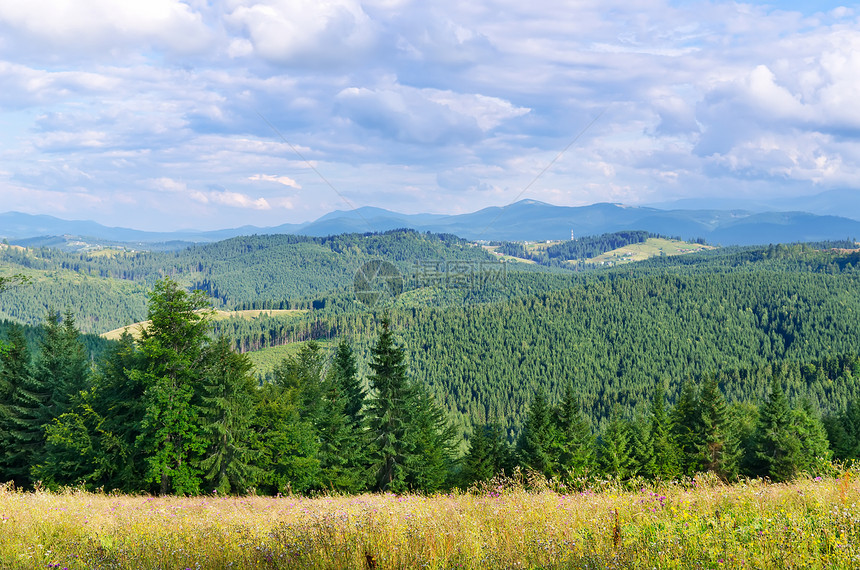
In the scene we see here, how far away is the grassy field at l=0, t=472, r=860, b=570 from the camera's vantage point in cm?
703

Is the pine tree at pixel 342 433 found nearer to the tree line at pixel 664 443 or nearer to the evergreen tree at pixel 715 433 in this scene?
the tree line at pixel 664 443

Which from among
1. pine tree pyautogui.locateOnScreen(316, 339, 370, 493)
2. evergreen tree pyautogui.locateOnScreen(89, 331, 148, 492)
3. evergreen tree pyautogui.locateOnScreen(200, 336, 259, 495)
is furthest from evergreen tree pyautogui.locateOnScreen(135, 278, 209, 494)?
pine tree pyautogui.locateOnScreen(316, 339, 370, 493)

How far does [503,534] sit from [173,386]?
23.9m

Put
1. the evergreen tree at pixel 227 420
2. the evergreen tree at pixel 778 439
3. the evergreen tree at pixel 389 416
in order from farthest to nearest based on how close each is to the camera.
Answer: the evergreen tree at pixel 778 439, the evergreen tree at pixel 389 416, the evergreen tree at pixel 227 420

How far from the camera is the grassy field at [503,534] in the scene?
7.03 m

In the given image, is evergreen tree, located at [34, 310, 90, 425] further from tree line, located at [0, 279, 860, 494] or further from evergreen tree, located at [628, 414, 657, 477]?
evergreen tree, located at [628, 414, 657, 477]

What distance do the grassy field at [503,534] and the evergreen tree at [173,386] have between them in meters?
16.4

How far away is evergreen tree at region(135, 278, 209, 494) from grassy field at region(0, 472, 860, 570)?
53.9ft

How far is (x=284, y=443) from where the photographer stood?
3231 cm

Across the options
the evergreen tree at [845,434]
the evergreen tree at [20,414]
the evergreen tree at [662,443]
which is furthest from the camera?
the evergreen tree at [845,434]

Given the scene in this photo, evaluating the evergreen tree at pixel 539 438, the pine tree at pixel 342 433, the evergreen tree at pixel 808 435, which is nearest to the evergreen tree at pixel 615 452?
the evergreen tree at pixel 539 438

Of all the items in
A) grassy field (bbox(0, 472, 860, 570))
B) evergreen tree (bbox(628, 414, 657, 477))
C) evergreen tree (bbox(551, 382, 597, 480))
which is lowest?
evergreen tree (bbox(628, 414, 657, 477))

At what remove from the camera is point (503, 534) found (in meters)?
8.52

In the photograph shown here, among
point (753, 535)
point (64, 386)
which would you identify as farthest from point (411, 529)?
point (64, 386)
